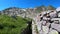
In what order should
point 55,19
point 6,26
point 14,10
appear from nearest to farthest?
point 55,19 < point 6,26 < point 14,10

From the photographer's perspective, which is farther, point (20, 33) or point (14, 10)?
point (14, 10)

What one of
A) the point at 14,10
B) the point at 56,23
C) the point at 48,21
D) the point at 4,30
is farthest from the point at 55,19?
the point at 14,10

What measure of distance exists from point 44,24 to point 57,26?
2.46m

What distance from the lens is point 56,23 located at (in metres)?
9.73

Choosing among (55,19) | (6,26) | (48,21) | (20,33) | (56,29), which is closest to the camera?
(56,29)

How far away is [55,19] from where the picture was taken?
9961 mm

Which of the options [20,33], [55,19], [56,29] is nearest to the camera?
[56,29]

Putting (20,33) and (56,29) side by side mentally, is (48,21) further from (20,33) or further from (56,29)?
(20,33)

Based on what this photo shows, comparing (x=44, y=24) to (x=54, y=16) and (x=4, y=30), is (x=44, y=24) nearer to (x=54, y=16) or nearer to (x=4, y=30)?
(x=54, y=16)

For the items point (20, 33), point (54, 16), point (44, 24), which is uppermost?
point (54, 16)

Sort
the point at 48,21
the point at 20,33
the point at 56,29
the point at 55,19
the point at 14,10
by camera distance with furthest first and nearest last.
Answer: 1. the point at 14,10
2. the point at 20,33
3. the point at 48,21
4. the point at 55,19
5. the point at 56,29

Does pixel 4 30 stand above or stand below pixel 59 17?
below

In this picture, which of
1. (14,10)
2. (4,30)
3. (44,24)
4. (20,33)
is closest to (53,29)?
(44,24)

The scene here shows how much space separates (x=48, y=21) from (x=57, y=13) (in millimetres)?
1391
